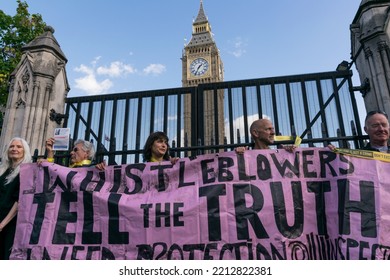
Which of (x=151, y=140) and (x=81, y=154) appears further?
(x=81, y=154)

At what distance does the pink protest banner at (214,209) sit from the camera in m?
2.88

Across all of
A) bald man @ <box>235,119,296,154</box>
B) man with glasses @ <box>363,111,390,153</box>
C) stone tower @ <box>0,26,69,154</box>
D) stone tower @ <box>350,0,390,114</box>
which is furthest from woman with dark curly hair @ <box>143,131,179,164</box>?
stone tower @ <box>350,0,390,114</box>

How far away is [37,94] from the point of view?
5941mm

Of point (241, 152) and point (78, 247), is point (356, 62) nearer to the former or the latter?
point (241, 152)

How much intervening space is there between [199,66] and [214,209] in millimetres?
70355

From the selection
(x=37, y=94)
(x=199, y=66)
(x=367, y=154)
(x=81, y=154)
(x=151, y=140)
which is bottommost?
(x=367, y=154)

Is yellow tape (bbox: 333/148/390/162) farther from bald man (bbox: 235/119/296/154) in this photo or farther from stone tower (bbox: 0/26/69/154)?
stone tower (bbox: 0/26/69/154)

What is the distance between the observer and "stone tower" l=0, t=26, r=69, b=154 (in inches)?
227

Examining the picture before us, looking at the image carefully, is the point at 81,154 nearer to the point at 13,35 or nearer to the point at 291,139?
the point at 291,139

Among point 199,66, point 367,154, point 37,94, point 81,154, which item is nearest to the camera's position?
point 367,154

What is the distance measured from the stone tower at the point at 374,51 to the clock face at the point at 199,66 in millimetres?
65568

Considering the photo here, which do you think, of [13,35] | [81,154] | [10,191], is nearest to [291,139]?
[81,154]
